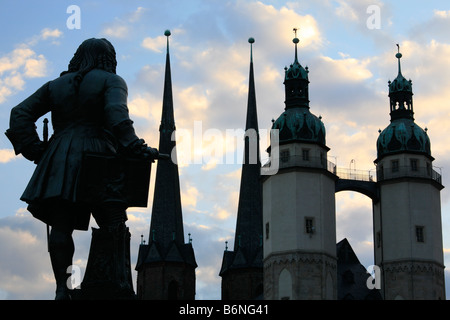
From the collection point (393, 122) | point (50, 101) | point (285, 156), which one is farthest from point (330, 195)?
point (50, 101)

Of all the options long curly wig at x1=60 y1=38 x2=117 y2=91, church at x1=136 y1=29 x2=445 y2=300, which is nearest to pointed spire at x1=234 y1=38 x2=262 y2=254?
church at x1=136 y1=29 x2=445 y2=300

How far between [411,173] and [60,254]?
250 ft

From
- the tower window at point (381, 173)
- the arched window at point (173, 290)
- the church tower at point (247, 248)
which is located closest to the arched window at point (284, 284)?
the tower window at point (381, 173)

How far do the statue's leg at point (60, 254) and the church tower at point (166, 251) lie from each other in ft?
295

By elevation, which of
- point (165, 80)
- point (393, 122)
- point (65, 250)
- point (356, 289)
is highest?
point (165, 80)

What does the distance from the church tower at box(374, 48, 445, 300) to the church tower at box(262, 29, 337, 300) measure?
5634mm

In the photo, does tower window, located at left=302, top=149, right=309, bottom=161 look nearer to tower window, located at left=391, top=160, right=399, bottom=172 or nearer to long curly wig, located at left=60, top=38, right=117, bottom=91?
tower window, located at left=391, top=160, right=399, bottom=172

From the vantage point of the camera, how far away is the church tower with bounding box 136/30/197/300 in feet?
334

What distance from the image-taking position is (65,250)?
34.0ft

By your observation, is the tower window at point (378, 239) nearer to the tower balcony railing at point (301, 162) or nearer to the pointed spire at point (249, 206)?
the tower balcony railing at point (301, 162)

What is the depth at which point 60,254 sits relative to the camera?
33.9 feet

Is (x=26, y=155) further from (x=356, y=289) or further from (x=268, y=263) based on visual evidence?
(x=356, y=289)
